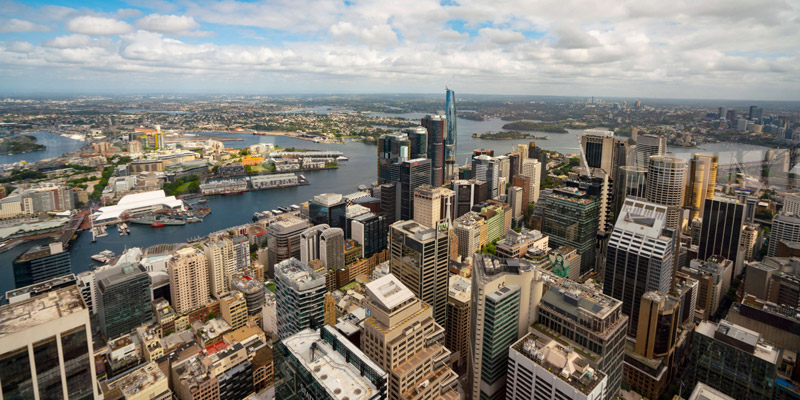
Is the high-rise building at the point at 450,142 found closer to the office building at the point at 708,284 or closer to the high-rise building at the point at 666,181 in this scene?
the high-rise building at the point at 666,181

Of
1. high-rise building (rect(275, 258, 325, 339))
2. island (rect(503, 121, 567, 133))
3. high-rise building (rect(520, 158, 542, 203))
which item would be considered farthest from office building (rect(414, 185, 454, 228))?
island (rect(503, 121, 567, 133))

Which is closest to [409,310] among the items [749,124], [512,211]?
[749,124]

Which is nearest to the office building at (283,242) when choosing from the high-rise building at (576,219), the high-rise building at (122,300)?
the high-rise building at (122,300)

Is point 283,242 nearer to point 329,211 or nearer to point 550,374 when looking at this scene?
point 329,211

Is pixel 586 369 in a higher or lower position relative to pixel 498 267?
lower

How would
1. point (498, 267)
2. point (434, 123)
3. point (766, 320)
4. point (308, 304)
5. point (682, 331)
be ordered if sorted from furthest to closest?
point (434, 123) → point (682, 331) → point (766, 320) → point (308, 304) → point (498, 267)

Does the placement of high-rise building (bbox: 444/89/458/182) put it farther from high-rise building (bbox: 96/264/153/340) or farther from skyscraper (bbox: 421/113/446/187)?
high-rise building (bbox: 96/264/153/340)

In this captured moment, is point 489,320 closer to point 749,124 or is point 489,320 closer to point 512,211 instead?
point 749,124
